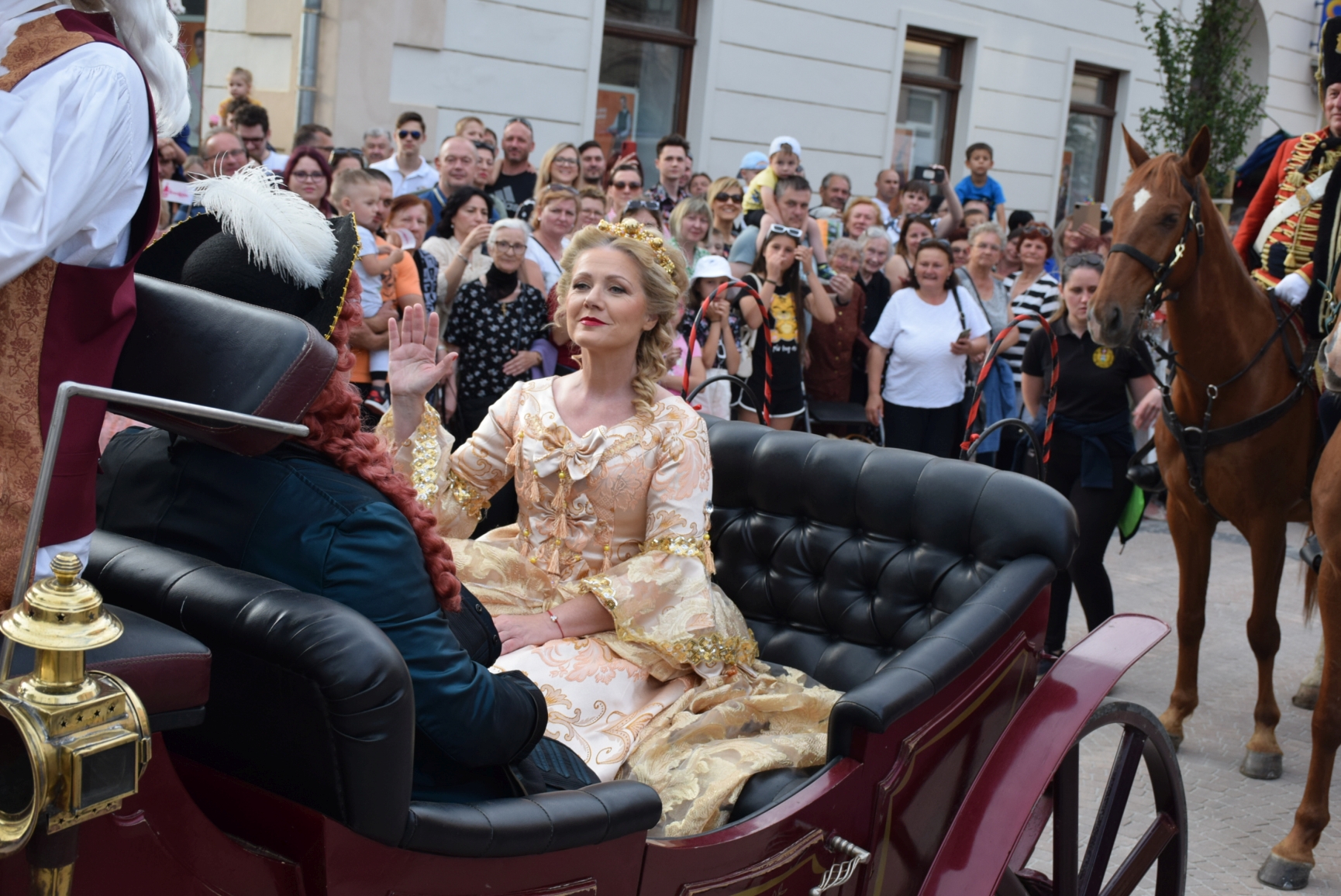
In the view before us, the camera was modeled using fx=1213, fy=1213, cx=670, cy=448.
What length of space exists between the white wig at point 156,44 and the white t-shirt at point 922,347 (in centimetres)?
521

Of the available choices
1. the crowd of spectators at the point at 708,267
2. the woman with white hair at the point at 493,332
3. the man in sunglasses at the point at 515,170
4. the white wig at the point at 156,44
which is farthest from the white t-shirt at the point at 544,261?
the white wig at the point at 156,44

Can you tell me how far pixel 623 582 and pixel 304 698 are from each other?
1.20 m

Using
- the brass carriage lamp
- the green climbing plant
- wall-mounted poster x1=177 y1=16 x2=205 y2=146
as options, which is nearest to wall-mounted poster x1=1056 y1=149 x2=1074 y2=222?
the green climbing plant

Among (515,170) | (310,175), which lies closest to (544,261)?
(310,175)

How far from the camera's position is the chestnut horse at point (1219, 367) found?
4.03m

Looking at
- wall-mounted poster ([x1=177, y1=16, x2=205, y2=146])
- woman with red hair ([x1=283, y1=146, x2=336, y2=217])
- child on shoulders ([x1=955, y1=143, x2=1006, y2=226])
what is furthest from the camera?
child on shoulders ([x1=955, y1=143, x2=1006, y2=226])

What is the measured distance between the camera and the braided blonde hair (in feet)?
9.12

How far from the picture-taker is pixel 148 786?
1313 millimetres

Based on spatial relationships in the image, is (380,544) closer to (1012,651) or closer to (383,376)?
(1012,651)

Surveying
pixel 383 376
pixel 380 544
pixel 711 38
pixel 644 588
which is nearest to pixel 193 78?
pixel 711 38

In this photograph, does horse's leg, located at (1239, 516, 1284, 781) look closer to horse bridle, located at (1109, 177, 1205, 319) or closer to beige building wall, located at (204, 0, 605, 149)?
horse bridle, located at (1109, 177, 1205, 319)

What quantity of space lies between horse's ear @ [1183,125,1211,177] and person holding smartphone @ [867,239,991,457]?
237 cm

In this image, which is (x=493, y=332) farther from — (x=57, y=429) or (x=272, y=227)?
(x=57, y=429)

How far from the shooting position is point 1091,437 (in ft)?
15.7
